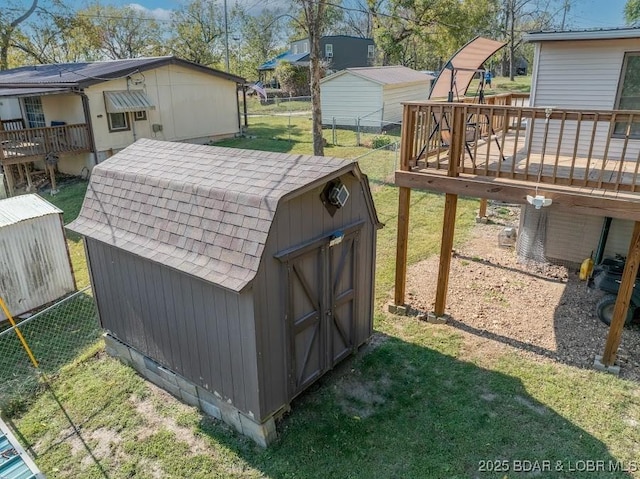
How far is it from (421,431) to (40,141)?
15.4 metres

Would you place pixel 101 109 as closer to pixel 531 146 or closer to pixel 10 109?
pixel 10 109

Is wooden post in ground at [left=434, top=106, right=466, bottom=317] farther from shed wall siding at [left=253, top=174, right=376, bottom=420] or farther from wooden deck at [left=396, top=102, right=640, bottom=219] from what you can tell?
shed wall siding at [left=253, top=174, right=376, bottom=420]

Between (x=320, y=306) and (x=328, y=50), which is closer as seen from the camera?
(x=320, y=306)

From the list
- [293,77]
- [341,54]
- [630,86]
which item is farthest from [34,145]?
[341,54]

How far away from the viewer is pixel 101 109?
16266mm

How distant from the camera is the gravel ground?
6.42 m

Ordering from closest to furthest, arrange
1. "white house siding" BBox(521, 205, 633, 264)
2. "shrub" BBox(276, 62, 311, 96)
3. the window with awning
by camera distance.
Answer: "white house siding" BBox(521, 205, 633, 264) → the window with awning → "shrub" BBox(276, 62, 311, 96)

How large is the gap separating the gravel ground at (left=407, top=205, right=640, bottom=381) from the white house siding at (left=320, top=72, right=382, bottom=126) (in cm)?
1375

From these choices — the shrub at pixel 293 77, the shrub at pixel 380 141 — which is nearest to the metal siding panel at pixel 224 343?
the shrub at pixel 380 141

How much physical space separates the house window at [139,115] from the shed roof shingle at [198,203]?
41.8ft

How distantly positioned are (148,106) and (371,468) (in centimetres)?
1634

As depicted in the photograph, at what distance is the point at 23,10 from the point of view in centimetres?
2797

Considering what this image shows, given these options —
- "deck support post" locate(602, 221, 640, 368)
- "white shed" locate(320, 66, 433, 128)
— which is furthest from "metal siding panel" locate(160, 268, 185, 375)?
"white shed" locate(320, 66, 433, 128)

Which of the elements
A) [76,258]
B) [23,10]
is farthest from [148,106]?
[23,10]
